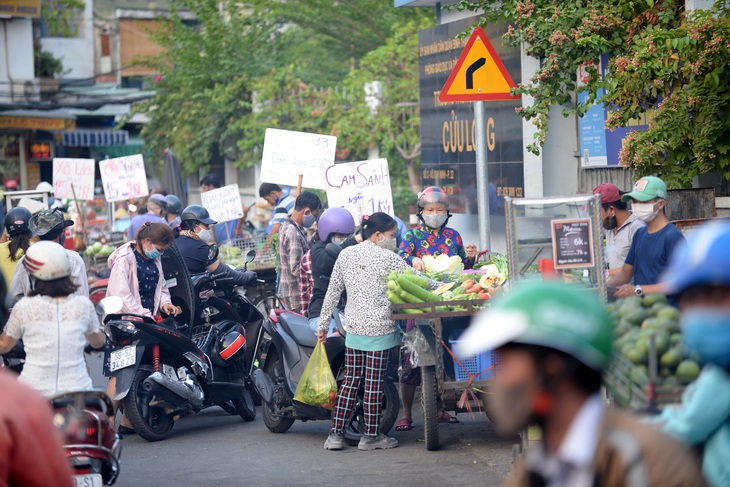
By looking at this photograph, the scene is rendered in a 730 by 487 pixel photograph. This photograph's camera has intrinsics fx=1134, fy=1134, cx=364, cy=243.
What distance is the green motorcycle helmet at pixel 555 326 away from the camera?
2361 millimetres

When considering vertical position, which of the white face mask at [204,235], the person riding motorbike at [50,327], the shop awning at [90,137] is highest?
the shop awning at [90,137]

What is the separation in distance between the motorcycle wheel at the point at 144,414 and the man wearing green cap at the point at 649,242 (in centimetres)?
390

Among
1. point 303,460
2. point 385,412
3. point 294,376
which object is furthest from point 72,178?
point 303,460

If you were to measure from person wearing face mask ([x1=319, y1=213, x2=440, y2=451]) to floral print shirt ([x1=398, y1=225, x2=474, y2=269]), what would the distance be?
1.04m

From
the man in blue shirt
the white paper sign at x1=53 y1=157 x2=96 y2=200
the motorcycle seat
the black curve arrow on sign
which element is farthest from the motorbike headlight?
the white paper sign at x1=53 y1=157 x2=96 y2=200

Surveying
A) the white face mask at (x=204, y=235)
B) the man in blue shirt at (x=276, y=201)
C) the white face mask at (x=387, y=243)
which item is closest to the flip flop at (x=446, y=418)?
the white face mask at (x=387, y=243)

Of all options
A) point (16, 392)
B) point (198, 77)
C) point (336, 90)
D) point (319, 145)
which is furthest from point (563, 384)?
point (198, 77)

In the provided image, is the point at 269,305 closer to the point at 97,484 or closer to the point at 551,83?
the point at 551,83

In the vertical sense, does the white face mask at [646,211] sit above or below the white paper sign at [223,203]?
below

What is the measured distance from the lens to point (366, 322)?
866 centimetres

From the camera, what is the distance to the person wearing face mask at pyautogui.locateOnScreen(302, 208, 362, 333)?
31.6 ft

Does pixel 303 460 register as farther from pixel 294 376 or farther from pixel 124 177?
pixel 124 177

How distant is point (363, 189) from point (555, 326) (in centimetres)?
1028

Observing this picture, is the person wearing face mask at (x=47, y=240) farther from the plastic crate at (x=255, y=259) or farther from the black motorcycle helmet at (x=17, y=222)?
the plastic crate at (x=255, y=259)
